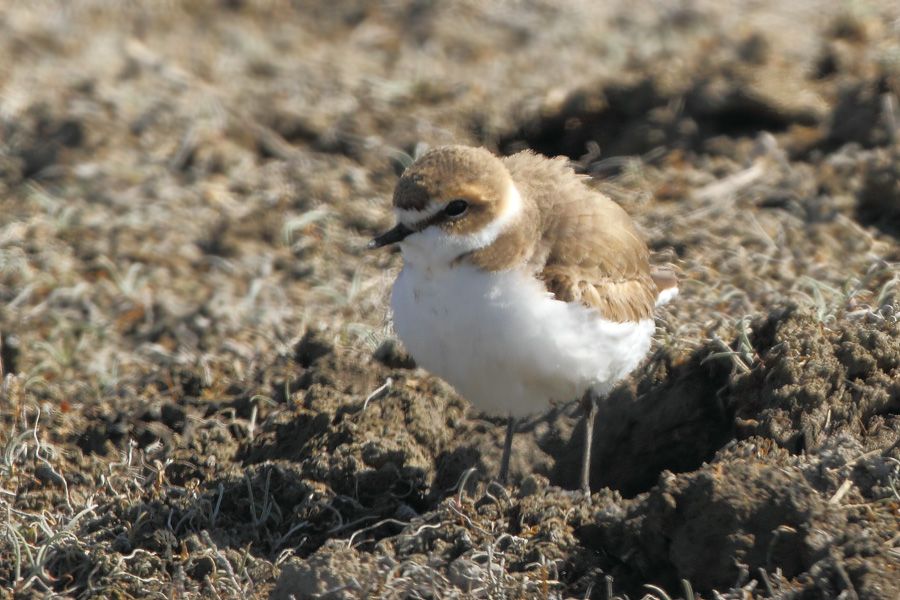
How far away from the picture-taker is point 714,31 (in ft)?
31.8

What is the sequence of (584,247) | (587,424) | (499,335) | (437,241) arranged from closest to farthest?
Answer: (499,335)
(437,241)
(584,247)
(587,424)

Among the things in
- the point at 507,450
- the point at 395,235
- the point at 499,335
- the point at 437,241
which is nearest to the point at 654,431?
the point at 507,450

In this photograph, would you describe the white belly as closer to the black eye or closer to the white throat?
the white throat

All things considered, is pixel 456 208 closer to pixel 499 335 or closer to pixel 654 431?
pixel 499 335

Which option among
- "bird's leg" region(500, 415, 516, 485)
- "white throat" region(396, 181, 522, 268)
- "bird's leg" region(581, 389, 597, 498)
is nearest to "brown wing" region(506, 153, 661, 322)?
"white throat" region(396, 181, 522, 268)

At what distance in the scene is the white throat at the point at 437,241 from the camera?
186 inches

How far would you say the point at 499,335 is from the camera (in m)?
4.61

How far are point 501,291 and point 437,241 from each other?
0.97ft

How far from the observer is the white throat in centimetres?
472

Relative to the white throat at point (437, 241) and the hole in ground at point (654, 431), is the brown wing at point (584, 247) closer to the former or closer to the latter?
the white throat at point (437, 241)

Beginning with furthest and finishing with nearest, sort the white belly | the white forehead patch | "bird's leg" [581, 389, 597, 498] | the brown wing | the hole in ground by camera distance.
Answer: the hole in ground, "bird's leg" [581, 389, 597, 498], the brown wing, the white forehead patch, the white belly

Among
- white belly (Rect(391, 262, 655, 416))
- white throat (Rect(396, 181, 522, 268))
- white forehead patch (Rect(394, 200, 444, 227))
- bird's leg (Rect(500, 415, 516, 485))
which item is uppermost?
white forehead patch (Rect(394, 200, 444, 227))

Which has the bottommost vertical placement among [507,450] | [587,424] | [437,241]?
[507,450]

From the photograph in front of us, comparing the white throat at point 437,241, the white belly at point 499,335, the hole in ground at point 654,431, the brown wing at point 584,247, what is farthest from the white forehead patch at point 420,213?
the hole in ground at point 654,431
